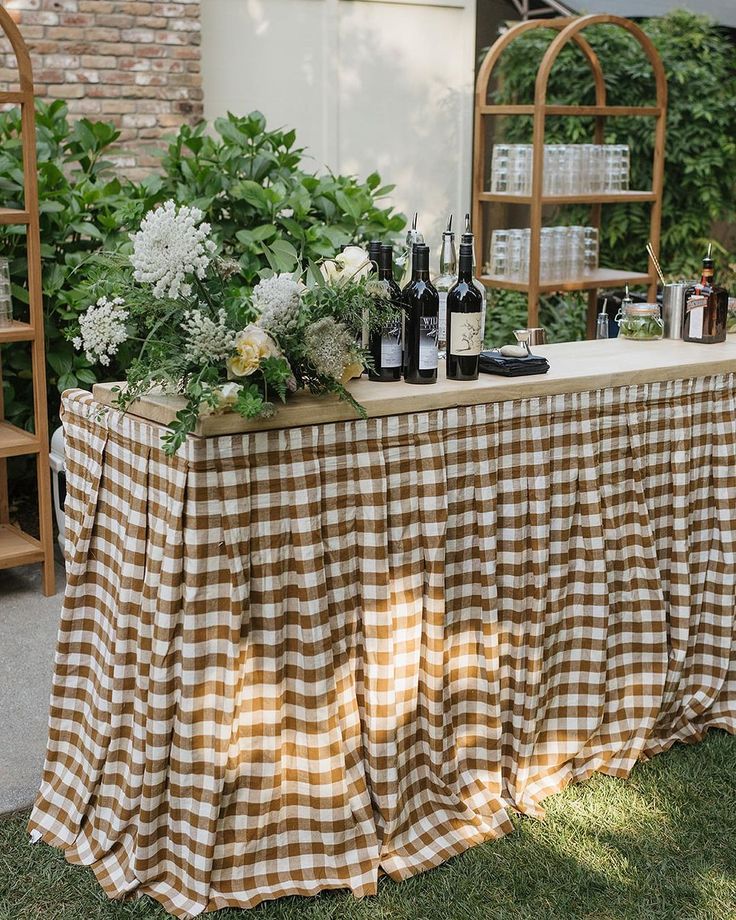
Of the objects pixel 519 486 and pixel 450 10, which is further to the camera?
pixel 450 10

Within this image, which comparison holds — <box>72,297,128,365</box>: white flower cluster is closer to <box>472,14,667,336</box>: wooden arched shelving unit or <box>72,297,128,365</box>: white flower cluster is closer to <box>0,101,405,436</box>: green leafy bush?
<box>0,101,405,436</box>: green leafy bush

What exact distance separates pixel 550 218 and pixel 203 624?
6.07 m

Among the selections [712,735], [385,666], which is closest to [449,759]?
[385,666]

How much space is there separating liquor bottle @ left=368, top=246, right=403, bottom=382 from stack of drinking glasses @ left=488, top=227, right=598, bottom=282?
123 inches

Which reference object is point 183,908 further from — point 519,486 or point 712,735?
point 712,735

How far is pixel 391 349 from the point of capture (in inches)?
99.9

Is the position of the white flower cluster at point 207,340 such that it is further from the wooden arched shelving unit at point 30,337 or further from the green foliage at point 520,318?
the green foliage at point 520,318

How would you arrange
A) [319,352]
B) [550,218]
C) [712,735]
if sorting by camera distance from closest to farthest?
[319,352] → [712,735] → [550,218]

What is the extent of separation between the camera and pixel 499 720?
2.66 m

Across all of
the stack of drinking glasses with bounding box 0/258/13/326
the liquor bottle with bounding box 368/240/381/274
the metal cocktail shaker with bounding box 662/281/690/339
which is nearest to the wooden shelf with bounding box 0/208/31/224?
the stack of drinking glasses with bounding box 0/258/13/326

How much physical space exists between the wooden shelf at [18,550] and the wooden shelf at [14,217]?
1140 mm

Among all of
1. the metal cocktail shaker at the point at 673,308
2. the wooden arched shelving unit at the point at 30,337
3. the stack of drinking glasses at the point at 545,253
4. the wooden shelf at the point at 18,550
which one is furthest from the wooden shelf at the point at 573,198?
the wooden shelf at the point at 18,550

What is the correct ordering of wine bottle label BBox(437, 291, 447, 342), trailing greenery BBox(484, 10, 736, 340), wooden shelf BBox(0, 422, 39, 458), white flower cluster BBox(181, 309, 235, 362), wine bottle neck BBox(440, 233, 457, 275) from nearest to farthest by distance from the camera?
1. white flower cluster BBox(181, 309, 235, 362)
2. wine bottle label BBox(437, 291, 447, 342)
3. wine bottle neck BBox(440, 233, 457, 275)
4. wooden shelf BBox(0, 422, 39, 458)
5. trailing greenery BBox(484, 10, 736, 340)

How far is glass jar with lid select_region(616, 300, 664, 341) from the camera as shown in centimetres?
329
